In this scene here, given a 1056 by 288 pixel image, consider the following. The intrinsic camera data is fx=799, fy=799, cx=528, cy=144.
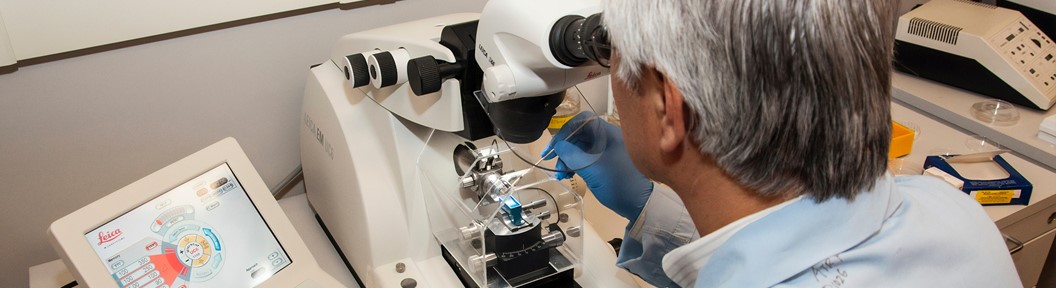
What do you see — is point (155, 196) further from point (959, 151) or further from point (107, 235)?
point (959, 151)

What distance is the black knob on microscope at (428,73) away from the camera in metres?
1.06

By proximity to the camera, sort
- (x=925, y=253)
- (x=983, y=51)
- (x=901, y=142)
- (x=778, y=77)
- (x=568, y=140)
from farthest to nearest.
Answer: (x=983, y=51) < (x=901, y=142) < (x=568, y=140) < (x=925, y=253) < (x=778, y=77)

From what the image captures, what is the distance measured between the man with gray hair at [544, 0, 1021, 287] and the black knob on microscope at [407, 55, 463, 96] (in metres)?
0.28

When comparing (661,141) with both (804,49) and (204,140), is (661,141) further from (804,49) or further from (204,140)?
(204,140)

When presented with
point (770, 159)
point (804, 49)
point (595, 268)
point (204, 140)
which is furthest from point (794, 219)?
point (204, 140)

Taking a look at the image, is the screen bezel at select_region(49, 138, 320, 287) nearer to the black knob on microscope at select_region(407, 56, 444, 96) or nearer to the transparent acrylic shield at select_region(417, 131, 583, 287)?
the transparent acrylic shield at select_region(417, 131, 583, 287)

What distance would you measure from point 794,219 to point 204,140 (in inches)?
45.1

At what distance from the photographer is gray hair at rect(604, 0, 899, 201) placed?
2.34ft

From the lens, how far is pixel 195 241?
1155 millimetres

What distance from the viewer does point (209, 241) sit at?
1.17 metres

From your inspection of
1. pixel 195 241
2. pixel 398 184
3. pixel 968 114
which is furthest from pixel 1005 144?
pixel 195 241

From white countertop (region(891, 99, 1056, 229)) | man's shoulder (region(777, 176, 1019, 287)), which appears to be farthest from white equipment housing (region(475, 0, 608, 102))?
white countertop (region(891, 99, 1056, 229))

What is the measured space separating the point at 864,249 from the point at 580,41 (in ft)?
1.20

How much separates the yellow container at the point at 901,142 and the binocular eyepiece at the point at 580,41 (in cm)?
95
